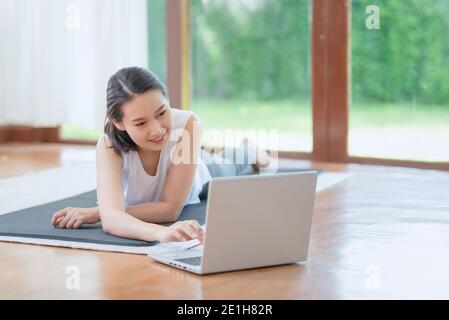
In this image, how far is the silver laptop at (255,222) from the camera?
2.05 meters

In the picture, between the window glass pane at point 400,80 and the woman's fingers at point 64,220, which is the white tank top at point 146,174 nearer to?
the woman's fingers at point 64,220

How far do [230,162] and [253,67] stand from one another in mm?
1167

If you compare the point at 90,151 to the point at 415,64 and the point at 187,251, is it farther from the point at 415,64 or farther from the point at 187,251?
the point at 187,251

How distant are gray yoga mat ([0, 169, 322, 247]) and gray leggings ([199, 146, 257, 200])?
23 cm

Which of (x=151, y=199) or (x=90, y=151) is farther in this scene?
(x=90, y=151)

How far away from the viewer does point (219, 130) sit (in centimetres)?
475

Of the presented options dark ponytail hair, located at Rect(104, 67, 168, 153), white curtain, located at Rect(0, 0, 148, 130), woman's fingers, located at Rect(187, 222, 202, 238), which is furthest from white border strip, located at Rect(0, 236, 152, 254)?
white curtain, located at Rect(0, 0, 148, 130)

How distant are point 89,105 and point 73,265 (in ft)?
8.52

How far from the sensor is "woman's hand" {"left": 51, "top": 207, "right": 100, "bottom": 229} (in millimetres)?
2648

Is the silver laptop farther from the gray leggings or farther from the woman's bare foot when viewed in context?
the woman's bare foot

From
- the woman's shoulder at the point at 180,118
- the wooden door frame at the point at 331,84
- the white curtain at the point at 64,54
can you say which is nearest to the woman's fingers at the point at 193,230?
the woman's shoulder at the point at 180,118

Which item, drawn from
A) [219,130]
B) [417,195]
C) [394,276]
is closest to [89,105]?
[219,130]

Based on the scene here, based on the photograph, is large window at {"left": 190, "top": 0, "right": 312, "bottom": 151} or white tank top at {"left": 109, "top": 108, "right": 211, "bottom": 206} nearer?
white tank top at {"left": 109, "top": 108, "right": 211, "bottom": 206}
